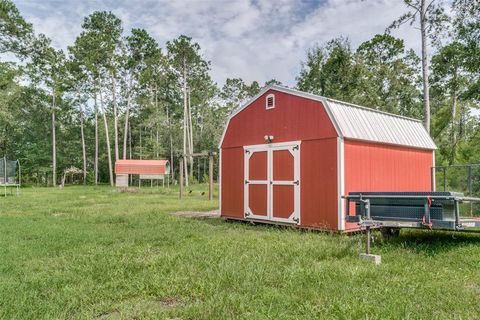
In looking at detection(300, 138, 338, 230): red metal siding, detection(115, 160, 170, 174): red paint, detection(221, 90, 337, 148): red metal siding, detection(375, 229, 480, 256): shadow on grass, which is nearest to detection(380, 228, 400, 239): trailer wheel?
detection(375, 229, 480, 256): shadow on grass

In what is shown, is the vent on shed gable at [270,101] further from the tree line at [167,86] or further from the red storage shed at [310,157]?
the tree line at [167,86]

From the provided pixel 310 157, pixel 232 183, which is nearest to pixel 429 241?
pixel 310 157

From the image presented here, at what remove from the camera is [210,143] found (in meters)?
38.3

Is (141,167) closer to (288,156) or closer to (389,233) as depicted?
(288,156)

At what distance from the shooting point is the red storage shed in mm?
7926

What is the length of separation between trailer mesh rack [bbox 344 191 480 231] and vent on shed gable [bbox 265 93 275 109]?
386 centimetres

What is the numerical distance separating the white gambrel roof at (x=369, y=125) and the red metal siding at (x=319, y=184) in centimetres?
51

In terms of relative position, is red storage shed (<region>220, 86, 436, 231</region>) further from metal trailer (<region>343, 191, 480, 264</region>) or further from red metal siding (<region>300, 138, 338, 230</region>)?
metal trailer (<region>343, 191, 480, 264</region>)

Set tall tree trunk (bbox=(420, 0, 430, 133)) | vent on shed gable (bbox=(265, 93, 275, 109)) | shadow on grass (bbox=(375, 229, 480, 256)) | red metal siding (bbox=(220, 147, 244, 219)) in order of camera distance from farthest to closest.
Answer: tall tree trunk (bbox=(420, 0, 430, 133)) < red metal siding (bbox=(220, 147, 244, 219)) < vent on shed gable (bbox=(265, 93, 275, 109)) < shadow on grass (bbox=(375, 229, 480, 256))

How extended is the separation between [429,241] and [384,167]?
2387 mm

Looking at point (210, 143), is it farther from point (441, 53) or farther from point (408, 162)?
point (408, 162)

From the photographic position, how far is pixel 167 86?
3988cm

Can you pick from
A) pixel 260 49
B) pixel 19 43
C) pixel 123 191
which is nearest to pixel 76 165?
pixel 19 43

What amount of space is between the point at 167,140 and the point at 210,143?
486 cm
